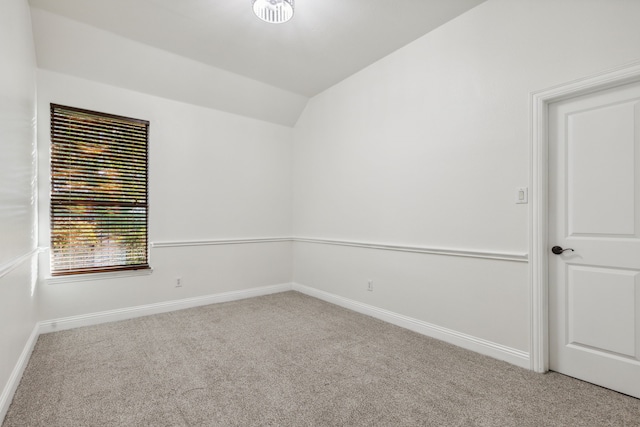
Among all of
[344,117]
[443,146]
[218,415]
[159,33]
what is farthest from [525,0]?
[218,415]

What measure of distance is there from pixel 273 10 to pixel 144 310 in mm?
3303

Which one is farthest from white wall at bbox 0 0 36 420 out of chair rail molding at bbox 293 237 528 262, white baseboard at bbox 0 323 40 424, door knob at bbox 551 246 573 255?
door knob at bbox 551 246 573 255

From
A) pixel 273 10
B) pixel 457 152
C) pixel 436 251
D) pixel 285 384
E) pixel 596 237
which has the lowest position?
pixel 285 384

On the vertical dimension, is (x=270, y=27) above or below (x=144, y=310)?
above

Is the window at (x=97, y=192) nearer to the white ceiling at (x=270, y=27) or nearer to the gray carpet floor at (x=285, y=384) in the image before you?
the gray carpet floor at (x=285, y=384)

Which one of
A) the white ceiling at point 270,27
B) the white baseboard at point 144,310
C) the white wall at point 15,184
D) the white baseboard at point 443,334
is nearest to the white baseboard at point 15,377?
the white wall at point 15,184

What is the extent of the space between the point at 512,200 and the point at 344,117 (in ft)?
7.23

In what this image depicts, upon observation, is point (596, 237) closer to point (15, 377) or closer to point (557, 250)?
point (557, 250)

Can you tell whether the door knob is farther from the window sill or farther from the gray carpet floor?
the window sill

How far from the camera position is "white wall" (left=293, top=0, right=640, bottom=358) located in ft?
7.21

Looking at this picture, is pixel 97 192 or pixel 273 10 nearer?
pixel 273 10

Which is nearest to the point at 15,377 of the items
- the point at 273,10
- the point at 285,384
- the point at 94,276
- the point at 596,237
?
the point at 94,276

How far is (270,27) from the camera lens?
9.44 feet

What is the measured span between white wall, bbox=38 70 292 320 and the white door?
3337 millimetres
